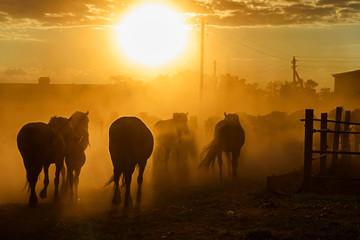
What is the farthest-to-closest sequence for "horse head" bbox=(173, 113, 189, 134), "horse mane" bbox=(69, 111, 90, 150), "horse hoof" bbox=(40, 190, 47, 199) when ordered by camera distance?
"horse head" bbox=(173, 113, 189, 134)
"horse mane" bbox=(69, 111, 90, 150)
"horse hoof" bbox=(40, 190, 47, 199)

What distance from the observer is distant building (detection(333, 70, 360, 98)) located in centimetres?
5569

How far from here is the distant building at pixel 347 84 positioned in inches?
2192

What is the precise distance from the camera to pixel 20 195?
11.8m

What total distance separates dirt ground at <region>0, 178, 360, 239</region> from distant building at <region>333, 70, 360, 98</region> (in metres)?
49.1

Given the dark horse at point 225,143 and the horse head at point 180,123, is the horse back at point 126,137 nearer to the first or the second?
the dark horse at point 225,143

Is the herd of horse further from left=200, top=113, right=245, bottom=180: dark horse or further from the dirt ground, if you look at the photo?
left=200, top=113, right=245, bottom=180: dark horse

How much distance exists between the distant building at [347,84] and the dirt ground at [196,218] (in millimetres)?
49067

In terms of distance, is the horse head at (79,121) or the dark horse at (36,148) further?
the horse head at (79,121)

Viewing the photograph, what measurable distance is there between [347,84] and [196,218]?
55149mm

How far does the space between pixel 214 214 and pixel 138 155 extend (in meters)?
2.63

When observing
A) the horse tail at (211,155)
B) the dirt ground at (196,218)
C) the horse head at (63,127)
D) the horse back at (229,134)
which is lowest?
the dirt ground at (196,218)

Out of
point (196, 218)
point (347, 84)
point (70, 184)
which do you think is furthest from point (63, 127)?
point (347, 84)

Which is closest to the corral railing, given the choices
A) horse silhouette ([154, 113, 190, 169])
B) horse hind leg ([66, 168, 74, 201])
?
A: horse hind leg ([66, 168, 74, 201])

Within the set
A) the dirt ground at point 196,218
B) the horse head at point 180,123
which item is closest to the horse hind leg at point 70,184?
the dirt ground at point 196,218
